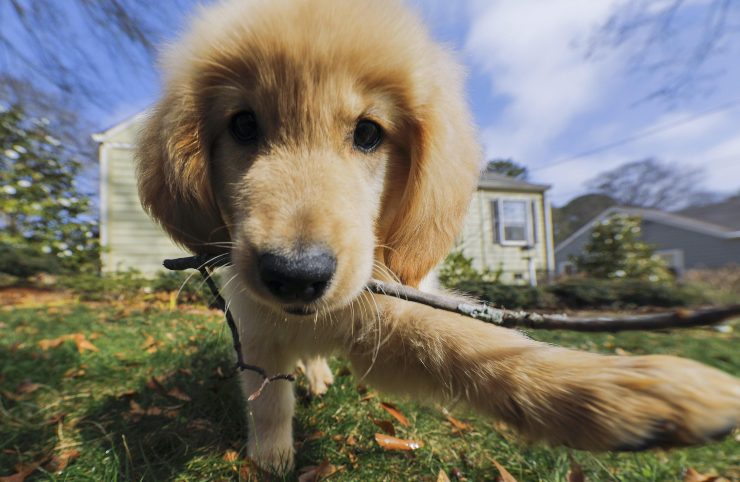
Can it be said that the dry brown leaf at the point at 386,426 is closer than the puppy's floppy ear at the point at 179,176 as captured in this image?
No

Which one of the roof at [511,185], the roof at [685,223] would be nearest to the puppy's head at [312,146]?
the roof at [511,185]

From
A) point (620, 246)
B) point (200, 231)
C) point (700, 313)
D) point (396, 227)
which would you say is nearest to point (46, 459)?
point (200, 231)

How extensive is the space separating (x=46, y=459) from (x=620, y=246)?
68.0 ft

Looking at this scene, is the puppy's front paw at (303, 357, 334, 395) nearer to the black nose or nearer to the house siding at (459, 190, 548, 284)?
the black nose

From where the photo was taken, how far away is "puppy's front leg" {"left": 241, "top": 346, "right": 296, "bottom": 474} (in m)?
2.01

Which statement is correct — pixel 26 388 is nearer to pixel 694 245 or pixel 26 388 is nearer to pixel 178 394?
pixel 178 394

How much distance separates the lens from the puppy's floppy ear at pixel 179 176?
1719mm

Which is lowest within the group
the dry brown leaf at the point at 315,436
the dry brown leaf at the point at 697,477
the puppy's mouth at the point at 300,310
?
the dry brown leaf at the point at 697,477

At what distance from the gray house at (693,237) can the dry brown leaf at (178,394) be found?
2589 cm

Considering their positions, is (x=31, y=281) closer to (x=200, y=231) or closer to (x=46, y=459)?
(x=46, y=459)

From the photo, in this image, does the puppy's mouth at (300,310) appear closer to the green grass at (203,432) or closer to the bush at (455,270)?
the green grass at (203,432)

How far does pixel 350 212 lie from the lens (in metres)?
1.45

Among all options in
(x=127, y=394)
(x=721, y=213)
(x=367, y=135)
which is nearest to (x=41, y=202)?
(x=127, y=394)

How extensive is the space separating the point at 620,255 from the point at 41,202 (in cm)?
2143
